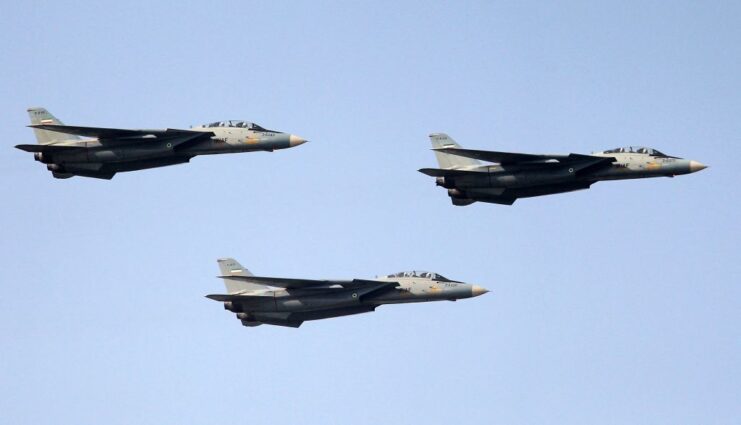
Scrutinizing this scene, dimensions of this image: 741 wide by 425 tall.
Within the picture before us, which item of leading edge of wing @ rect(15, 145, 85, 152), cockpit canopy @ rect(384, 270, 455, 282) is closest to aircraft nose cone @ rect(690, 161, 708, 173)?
cockpit canopy @ rect(384, 270, 455, 282)

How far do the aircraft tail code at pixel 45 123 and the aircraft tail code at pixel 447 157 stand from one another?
69.1ft

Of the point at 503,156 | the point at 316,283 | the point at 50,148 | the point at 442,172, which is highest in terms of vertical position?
the point at 503,156

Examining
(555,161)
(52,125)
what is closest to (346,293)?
(555,161)

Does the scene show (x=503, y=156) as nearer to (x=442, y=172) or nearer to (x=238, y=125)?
(x=442, y=172)

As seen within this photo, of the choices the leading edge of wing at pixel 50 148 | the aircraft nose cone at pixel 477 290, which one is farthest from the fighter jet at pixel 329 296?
the leading edge of wing at pixel 50 148

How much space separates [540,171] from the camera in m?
76.4

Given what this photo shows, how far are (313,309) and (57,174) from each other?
634 inches

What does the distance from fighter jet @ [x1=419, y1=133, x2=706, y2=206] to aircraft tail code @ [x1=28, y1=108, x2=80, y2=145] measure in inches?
806

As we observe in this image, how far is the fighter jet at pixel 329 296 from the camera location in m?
76.2

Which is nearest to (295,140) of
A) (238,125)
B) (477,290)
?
(238,125)

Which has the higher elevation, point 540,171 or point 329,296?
point 540,171

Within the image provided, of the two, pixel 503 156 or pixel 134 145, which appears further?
pixel 503 156

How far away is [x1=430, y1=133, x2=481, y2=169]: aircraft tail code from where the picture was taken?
8000 cm

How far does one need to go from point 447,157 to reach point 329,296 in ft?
37.3
